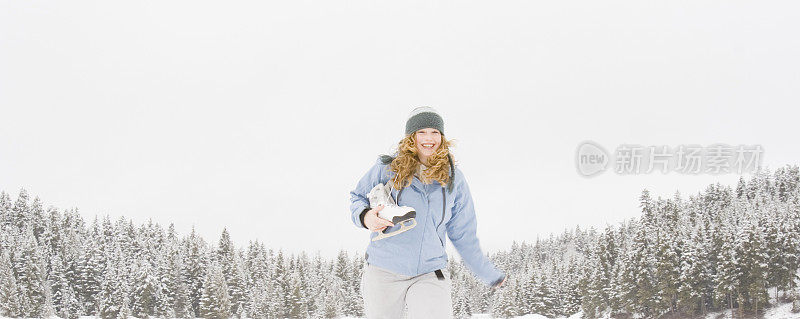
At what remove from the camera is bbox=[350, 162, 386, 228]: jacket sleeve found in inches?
188

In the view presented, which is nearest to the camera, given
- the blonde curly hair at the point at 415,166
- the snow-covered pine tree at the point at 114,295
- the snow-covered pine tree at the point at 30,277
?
the blonde curly hair at the point at 415,166

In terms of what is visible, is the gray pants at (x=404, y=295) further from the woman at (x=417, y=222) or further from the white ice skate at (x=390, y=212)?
the white ice skate at (x=390, y=212)

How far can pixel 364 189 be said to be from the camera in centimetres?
492

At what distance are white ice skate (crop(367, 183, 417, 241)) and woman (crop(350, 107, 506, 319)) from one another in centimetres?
7

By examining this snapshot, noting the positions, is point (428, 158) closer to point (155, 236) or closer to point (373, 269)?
point (373, 269)

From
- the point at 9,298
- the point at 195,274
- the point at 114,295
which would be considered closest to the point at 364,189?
the point at 114,295

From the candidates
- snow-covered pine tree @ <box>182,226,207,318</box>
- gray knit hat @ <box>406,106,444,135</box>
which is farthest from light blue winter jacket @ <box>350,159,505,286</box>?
snow-covered pine tree @ <box>182,226,207,318</box>

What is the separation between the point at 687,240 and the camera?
213 ft

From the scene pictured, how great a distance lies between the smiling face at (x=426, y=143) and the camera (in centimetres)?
491

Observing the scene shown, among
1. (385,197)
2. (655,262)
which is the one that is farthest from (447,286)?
(655,262)

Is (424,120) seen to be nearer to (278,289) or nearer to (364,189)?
(364,189)

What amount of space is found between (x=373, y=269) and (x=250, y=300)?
84596 mm

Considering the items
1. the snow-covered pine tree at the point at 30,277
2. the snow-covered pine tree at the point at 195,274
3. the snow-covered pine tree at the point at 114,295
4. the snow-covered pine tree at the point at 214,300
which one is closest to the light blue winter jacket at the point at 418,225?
the snow-covered pine tree at the point at 214,300

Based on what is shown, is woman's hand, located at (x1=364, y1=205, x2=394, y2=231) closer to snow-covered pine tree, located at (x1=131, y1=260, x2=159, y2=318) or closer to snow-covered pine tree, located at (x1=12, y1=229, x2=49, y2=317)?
snow-covered pine tree, located at (x1=131, y1=260, x2=159, y2=318)
